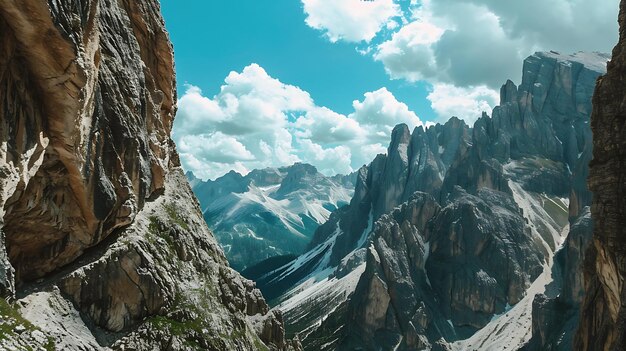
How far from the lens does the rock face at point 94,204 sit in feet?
105

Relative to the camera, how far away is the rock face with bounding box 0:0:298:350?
3189cm

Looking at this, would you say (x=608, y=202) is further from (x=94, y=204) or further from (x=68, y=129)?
(x=94, y=204)

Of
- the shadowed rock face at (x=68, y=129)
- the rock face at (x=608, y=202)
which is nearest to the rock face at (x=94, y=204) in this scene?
the shadowed rock face at (x=68, y=129)

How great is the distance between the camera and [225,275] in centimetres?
6238

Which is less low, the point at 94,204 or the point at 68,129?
the point at 68,129

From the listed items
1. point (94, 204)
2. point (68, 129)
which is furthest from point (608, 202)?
point (94, 204)

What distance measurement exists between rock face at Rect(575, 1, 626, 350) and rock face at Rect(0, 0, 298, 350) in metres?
35.7

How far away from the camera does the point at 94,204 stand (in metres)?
41.6

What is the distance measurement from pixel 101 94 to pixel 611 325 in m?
48.1

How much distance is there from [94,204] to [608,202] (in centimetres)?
4354

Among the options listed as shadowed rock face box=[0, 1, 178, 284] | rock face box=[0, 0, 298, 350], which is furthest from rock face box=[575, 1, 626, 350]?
shadowed rock face box=[0, 1, 178, 284]

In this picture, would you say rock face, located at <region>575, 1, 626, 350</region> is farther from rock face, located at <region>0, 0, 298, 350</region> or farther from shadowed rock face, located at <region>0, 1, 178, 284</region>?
shadowed rock face, located at <region>0, 1, 178, 284</region>

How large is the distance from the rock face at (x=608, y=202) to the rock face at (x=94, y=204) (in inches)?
1405

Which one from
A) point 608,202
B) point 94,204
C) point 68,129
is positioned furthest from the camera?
point 94,204
